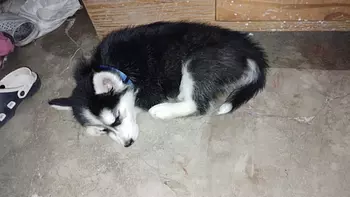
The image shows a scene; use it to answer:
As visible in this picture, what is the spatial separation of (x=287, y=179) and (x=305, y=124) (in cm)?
36

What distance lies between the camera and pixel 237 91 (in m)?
2.01

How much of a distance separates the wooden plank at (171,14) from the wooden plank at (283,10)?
5cm

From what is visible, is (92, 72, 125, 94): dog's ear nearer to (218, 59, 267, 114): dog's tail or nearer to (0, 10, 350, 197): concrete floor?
(0, 10, 350, 197): concrete floor

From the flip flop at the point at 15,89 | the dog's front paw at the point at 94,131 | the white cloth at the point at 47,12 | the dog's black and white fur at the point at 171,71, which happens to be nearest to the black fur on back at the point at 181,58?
the dog's black and white fur at the point at 171,71

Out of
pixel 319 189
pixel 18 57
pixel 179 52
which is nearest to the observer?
pixel 319 189

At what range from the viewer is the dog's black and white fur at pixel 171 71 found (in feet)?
6.40

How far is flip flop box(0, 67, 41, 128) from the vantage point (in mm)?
2270

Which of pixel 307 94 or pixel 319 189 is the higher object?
pixel 307 94

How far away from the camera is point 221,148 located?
6.57ft

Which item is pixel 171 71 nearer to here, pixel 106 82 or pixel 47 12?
pixel 106 82

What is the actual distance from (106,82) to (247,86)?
77 cm

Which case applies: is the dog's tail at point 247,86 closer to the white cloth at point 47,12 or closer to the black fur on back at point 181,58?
the black fur on back at point 181,58

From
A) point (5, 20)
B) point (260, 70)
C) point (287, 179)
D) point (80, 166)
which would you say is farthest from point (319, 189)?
point (5, 20)

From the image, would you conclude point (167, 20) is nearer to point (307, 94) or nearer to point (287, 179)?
point (307, 94)
